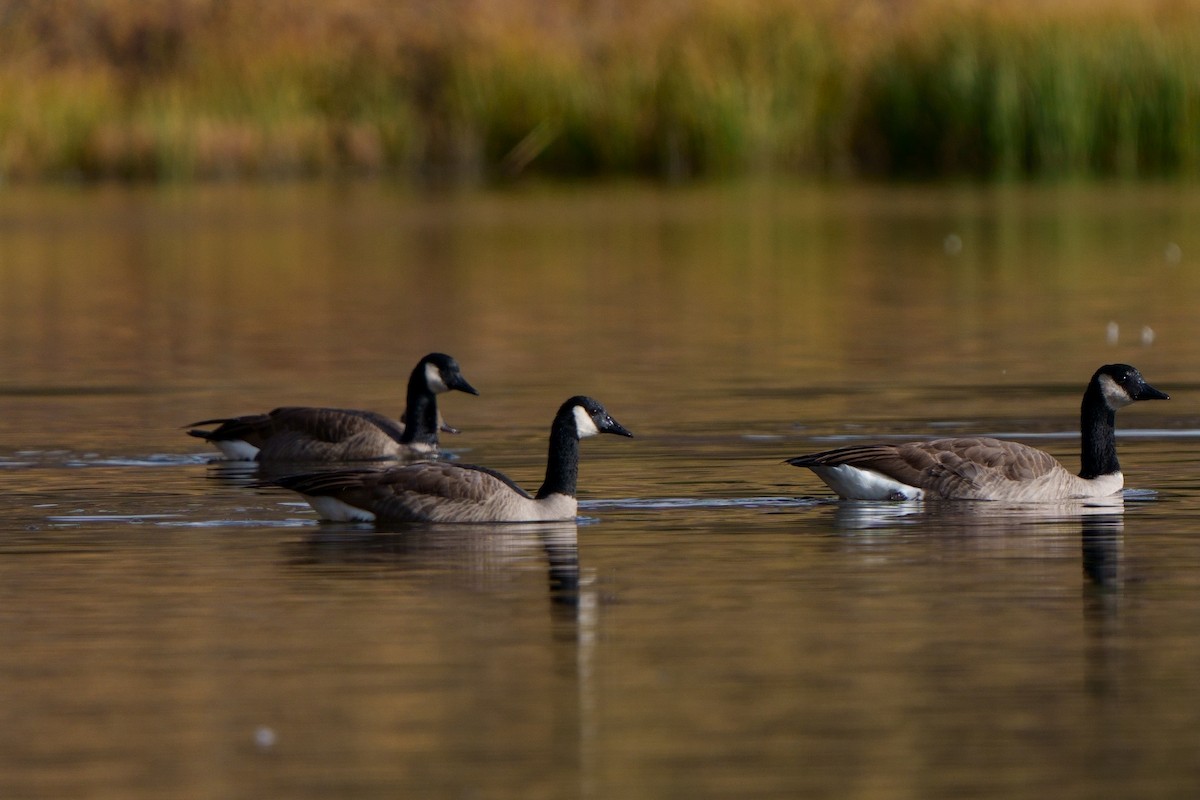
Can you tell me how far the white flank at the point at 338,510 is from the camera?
13273 millimetres

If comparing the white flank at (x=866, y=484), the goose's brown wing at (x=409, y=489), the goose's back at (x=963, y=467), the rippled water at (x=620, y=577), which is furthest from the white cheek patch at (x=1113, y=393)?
the goose's brown wing at (x=409, y=489)

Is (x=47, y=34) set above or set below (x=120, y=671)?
above

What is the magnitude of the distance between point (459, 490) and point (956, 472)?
2616 mm

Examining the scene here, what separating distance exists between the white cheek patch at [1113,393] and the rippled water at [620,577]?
0.48 metres

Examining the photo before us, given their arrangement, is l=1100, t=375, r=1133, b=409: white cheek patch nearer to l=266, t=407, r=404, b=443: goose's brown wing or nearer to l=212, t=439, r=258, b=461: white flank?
l=266, t=407, r=404, b=443: goose's brown wing

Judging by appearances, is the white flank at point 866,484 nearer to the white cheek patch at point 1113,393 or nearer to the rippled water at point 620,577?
the rippled water at point 620,577

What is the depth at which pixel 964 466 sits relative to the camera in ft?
44.8

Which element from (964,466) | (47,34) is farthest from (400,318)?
(47,34)

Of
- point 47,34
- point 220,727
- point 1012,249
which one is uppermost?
point 47,34

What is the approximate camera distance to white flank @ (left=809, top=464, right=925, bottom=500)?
13664 mm

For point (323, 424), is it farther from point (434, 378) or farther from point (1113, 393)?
point (1113, 393)

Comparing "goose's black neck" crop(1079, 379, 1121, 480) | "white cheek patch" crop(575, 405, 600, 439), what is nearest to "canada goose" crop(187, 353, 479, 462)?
"white cheek patch" crop(575, 405, 600, 439)

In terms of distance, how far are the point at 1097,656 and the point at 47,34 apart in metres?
62.3

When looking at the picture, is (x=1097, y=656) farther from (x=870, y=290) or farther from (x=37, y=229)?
(x=37, y=229)
